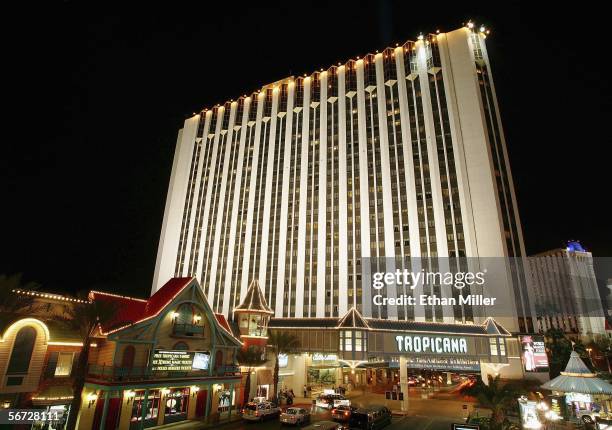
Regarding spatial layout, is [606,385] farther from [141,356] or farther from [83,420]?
[83,420]

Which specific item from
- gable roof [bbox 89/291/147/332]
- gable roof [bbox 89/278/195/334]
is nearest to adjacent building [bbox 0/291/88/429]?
gable roof [bbox 89/291/147/332]

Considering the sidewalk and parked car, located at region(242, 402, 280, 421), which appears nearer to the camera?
the sidewalk

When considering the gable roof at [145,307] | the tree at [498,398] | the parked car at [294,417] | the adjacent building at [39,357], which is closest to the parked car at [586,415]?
the tree at [498,398]

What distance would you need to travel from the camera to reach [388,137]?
3024 inches

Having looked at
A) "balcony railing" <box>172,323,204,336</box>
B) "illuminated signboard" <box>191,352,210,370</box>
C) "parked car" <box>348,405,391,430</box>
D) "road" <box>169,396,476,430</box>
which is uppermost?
"balcony railing" <box>172,323,204,336</box>

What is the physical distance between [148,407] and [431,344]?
31.1 meters

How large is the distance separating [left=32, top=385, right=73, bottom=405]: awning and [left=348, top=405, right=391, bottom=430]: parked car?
21.2 metres

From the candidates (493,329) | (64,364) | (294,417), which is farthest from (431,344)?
(64,364)

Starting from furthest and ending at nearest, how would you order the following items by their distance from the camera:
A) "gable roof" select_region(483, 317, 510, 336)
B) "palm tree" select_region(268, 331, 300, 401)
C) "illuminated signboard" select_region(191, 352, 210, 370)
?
"gable roof" select_region(483, 317, 510, 336) → "palm tree" select_region(268, 331, 300, 401) → "illuminated signboard" select_region(191, 352, 210, 370)

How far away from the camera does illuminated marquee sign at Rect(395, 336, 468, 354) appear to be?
4188 cm

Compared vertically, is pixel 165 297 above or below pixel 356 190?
below

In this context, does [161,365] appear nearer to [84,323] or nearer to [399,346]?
[84,323]

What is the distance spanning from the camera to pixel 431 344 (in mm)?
42250

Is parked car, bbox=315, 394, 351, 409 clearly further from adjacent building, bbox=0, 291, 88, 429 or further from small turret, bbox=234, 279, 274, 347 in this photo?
adjacent building, bbox=0, 291, 88, 429
